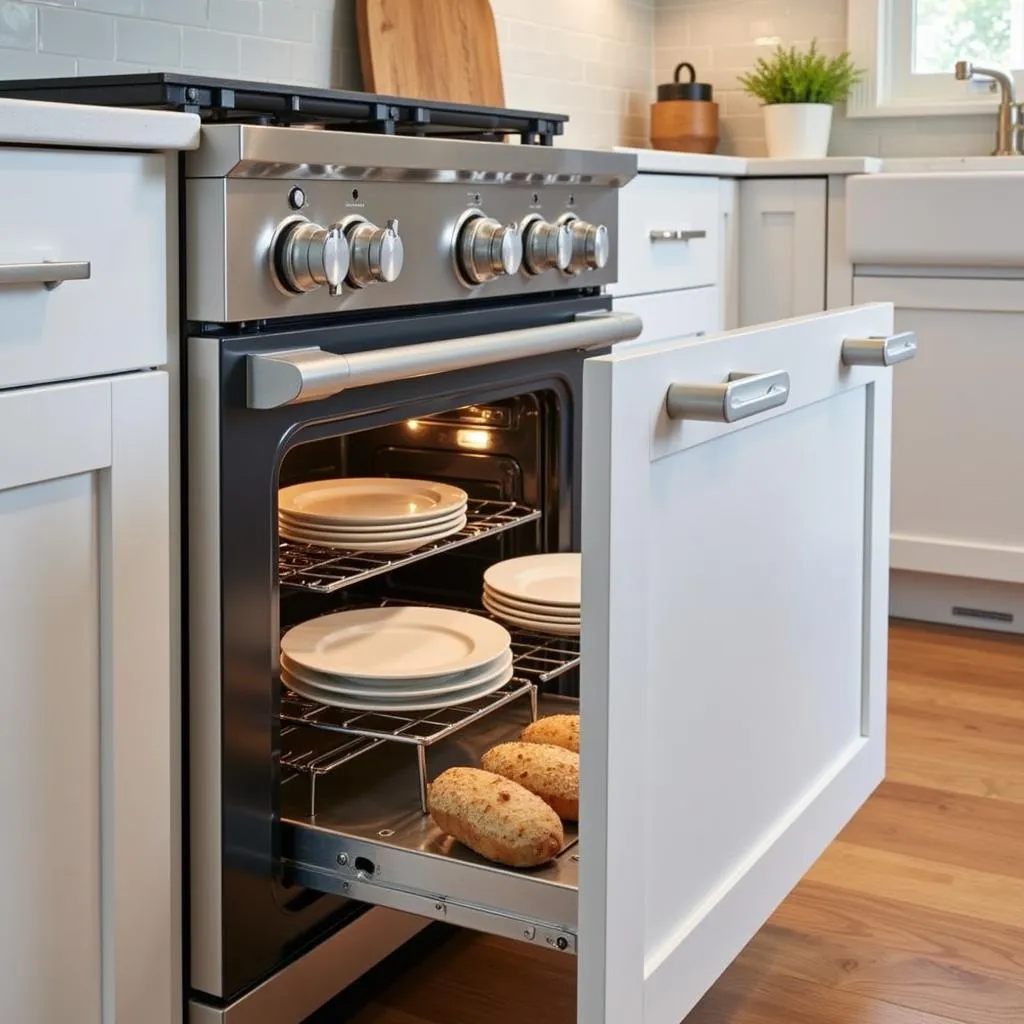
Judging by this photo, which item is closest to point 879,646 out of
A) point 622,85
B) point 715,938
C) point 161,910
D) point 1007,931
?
point 1007,931

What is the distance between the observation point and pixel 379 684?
1508mm

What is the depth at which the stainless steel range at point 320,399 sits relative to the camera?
4.15 feet

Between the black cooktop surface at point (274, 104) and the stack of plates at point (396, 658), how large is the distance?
55cm

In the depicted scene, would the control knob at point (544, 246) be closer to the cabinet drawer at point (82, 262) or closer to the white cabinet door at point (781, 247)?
the cabinet drawer at point (82, 262)

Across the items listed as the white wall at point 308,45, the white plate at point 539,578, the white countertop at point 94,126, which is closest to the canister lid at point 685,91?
the white wall at point 308,45

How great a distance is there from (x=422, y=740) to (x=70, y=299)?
0.55 metres

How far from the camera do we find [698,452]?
3.97 ft

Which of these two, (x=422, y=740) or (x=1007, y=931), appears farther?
(x=1007, y=931)

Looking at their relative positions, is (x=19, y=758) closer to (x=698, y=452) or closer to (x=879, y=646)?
(x=698, y=452)

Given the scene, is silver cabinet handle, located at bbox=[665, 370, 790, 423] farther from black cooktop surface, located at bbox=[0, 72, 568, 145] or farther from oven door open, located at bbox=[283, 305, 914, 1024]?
black cooktop surface, located at bbox=[0, 72, 568, 145]

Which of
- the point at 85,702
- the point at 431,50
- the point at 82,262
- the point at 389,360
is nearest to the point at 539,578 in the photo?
the point at 389,360

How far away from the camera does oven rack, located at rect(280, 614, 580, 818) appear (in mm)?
1470

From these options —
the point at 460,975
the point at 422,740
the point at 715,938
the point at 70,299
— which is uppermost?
the point at 70,299

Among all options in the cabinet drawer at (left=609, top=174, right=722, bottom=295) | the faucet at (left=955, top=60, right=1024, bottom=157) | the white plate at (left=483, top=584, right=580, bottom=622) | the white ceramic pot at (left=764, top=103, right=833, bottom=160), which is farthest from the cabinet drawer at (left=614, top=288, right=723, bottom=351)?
the white plate at (left=483, top=584, right=580, bottom=622)
